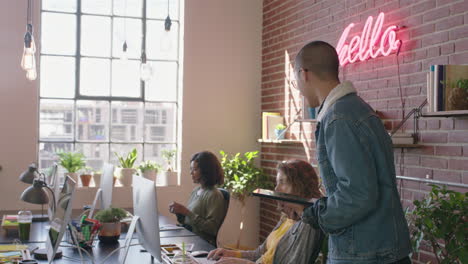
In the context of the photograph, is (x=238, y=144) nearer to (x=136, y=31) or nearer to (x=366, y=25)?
(x=136, y=31)

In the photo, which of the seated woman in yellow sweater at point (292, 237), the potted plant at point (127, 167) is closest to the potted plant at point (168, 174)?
the potted plant at point (127, 167)

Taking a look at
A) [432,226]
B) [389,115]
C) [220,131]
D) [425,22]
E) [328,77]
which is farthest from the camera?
[220,131]

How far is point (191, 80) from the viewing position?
5.60 m

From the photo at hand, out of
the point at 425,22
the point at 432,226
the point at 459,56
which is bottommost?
the point at 432,226

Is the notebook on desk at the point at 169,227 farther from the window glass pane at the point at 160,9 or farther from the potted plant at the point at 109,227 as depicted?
the window glass pane at the point at 160,9

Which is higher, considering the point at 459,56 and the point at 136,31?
the point at 136,31

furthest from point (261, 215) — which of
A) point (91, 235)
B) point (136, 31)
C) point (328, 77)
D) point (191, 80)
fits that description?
point (328, 77)

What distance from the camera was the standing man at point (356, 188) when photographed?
1.77m

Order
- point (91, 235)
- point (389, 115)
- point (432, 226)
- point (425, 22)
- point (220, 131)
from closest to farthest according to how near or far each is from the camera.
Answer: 1. point (432, 226)
2. point (91, 235)
3. point (425, 22)
4. point (389, 115)
5. point (220, 131)

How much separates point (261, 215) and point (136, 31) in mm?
2400

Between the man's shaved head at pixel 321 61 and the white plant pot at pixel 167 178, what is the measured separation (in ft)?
12.0

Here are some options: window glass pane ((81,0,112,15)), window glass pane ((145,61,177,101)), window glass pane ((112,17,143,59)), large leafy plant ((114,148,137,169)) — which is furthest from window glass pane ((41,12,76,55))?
large leafy plant ((114,148,137,169))

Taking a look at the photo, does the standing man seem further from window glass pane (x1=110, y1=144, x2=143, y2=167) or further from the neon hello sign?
window glass pane (x1=110, y1=144, x2=143, y2=167)

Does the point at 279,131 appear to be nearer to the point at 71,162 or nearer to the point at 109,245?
the point at 71,162
